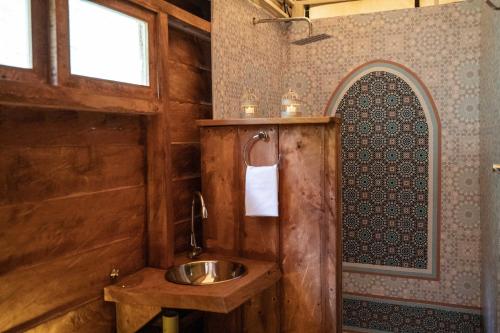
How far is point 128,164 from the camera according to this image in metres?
2.06

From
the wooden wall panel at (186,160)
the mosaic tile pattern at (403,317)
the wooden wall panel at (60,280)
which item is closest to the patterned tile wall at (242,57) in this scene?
the wooden wall panel at (186,160)

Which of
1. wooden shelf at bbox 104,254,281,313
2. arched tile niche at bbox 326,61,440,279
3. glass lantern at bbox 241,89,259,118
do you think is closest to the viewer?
wooden shelf at bbox 104,254,281,313

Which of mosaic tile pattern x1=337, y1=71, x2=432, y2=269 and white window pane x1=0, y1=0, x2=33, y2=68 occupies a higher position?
white window pane x1=0, y1=0, x2=33, y2=68

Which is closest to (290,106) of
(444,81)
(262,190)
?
(262,190)

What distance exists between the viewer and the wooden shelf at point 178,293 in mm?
1771

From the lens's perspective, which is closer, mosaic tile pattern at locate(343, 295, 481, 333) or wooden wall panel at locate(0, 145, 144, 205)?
wooden wall panel at locate(0, 145, 144, 205)

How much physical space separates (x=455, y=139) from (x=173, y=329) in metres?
2.50

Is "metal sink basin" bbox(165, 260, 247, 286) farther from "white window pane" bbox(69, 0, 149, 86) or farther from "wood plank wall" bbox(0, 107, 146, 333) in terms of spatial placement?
"white window pane" bbox(69, 0, 149, 86)

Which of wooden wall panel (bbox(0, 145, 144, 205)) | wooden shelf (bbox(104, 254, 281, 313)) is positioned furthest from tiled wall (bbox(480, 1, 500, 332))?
wooden wall panel (bbox(0, 145, 144, 205))

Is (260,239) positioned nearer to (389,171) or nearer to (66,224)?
(66,224)

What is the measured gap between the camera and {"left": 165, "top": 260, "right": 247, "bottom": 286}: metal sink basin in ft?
7.14

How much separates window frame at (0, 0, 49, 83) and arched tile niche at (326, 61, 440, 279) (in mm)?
2506

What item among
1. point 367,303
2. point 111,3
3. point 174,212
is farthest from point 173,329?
point 367,303

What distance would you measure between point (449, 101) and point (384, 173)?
2.31 ft
